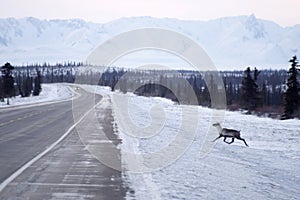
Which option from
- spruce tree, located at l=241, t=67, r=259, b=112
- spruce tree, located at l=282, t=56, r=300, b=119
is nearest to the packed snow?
spruce tree, located at l=282, t=56, r=300, b=119

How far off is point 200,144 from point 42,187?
9363 millimetres

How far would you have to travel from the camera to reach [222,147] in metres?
16.3

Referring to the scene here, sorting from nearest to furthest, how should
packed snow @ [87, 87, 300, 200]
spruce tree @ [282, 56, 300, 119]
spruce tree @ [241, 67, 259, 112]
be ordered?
packed snow @ [87, 87, 300, 200] < spruce tree @ [282, 56, 300, 119] < spruce tree @ [241, 67, 259, 112]

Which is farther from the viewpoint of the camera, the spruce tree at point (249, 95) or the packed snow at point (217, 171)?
the spruce tree at point (249, 95)

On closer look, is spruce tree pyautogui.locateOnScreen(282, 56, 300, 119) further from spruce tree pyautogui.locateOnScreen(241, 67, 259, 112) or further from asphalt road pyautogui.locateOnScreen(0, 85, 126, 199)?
asphalt road pyautogui.locateOnScreen(0, 85, 126, 199)

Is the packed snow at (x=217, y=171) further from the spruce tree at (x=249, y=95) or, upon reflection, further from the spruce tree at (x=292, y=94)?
the spruce tree at (x=249, y=95)

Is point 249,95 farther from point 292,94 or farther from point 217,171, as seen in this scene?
point 217,171

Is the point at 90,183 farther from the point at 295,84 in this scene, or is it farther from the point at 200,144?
the point at 295,84

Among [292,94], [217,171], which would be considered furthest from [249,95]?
[217,171]

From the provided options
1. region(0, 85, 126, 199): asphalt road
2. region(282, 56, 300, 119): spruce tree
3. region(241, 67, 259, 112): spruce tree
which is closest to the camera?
region(0, 85, 126, 199): asphalt road

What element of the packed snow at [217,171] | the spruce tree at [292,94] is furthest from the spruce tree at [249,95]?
the packed snow at [217,171]

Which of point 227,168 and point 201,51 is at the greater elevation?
point 201,51

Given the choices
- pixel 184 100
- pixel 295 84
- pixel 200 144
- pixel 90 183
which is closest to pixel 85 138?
pixel 200 144

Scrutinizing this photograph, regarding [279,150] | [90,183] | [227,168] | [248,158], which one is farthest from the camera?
[279,150]
